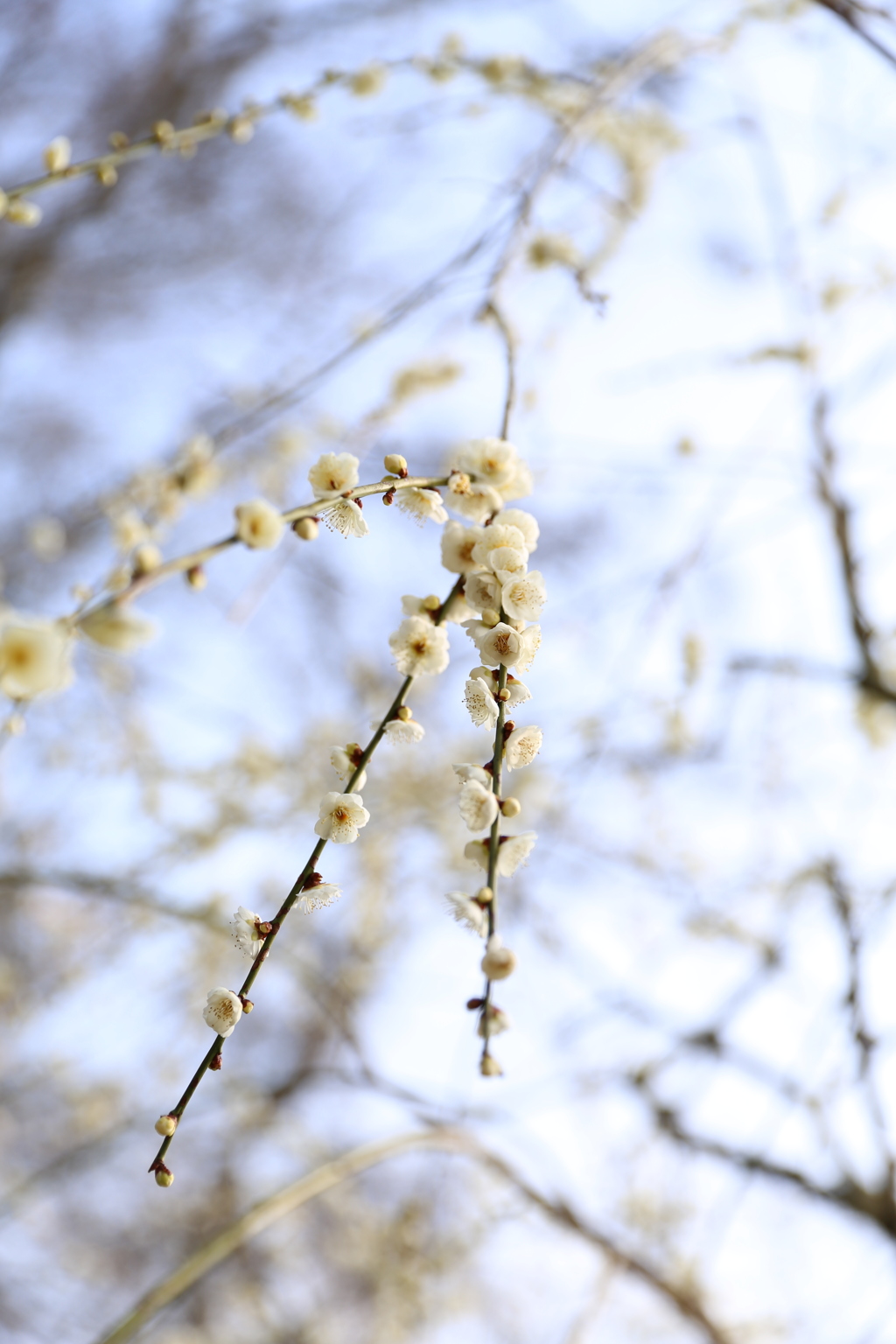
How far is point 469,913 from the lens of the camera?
0.53m

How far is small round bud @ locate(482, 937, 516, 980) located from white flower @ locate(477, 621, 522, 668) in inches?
7.0

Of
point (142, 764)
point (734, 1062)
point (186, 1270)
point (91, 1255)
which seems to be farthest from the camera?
point (91, 1255)

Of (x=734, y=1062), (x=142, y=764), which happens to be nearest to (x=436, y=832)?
(x=142, y=764)

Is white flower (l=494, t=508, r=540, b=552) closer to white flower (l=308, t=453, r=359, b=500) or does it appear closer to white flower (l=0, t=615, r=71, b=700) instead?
white flower (l=308, t=453, r=359, b=500)

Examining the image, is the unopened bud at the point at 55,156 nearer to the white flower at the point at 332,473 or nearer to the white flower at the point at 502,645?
the white flower at the point at 332,473

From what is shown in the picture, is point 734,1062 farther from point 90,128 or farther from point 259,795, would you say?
point 90,128

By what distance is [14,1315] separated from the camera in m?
3.94

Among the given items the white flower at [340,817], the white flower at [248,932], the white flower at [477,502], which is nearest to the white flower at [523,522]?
the white flower at [477,502]

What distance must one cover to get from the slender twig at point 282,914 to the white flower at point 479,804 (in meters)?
0.06

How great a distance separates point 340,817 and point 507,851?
0.12 metres

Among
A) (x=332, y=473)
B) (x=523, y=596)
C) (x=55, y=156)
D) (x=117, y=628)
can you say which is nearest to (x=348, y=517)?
(x=332, y=473)

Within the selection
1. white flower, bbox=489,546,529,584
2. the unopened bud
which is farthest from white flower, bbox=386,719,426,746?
the unopened bud

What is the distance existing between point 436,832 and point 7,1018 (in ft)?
5.37

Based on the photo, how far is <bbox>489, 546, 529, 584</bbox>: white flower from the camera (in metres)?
0.57
